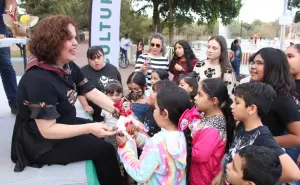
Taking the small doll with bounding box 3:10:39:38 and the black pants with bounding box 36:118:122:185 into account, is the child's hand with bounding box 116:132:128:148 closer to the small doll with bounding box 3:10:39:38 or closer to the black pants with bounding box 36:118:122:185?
the black pants with bounding box 36:118:122:185

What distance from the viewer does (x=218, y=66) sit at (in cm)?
375

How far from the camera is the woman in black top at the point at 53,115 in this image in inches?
77.1

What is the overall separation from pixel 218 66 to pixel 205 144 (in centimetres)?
189

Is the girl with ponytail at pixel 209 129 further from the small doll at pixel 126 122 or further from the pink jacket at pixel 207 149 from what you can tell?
the small doll at pixel 126 122

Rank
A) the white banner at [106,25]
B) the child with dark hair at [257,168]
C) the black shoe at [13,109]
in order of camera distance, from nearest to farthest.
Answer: the child with dark hair at [257,168] → the black shoe at [13,109] → the white banner at [106,25]

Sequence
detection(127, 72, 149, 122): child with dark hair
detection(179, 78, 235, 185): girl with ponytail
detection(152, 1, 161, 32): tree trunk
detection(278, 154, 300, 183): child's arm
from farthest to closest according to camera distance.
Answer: detection(152, 1, 161, 32): tree trunk, detection(127, 72, 149, 122): child with dark hair, detection(179, 78, 235, 185): girl with ponytail, detection(278, 154, 300, 183): child's arm

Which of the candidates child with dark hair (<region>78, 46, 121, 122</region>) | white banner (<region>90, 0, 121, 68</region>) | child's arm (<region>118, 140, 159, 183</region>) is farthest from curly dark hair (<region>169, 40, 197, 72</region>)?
child's arm (<region>118, 140, 159, 183</region>)

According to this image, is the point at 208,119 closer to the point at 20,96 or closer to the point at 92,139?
the point at 92,139

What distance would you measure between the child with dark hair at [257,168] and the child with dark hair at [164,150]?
1.29 ft

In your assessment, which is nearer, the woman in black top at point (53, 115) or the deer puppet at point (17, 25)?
the woman in black top at point (53, 115)

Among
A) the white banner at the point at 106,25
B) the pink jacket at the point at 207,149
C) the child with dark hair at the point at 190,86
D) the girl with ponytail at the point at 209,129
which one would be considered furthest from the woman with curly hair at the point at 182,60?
the pink jacket at the point at 207,149

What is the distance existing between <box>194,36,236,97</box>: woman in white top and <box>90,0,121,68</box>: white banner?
2007 mm

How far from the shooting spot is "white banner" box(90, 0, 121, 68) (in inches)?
198

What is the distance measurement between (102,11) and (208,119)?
135 inches
